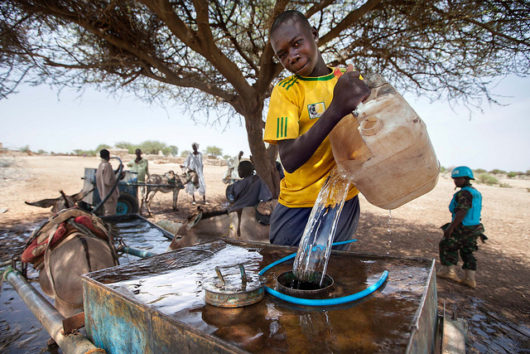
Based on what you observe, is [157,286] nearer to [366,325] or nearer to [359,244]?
[366,325]

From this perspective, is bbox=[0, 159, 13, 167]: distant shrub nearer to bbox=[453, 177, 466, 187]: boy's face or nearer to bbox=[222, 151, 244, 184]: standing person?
bbox=[222, 151, 244, 184]: standing person

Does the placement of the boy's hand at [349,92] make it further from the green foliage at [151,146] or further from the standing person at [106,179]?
the green foliage at [151,146]

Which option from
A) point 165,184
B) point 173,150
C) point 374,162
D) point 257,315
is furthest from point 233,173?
point 173,150

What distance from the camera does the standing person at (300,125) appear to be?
4.89ft

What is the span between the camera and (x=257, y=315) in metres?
1.00

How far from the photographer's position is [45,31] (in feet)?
16.3

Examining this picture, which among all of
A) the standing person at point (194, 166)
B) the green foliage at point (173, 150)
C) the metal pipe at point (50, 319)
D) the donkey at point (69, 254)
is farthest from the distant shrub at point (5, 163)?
the green foliage at point (173, 150)

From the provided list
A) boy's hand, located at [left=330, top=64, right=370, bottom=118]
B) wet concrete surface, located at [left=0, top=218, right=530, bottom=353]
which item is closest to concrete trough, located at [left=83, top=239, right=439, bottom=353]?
wet concrete surface, located at [left=0, top=218, right=530, bottom=353]

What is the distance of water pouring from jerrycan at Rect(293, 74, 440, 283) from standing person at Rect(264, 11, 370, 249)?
130 millimetres

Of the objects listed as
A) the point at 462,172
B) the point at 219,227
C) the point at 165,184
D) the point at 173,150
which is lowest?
the point at 219,227

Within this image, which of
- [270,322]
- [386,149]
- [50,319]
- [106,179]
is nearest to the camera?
[270,322]

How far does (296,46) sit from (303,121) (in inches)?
15.1

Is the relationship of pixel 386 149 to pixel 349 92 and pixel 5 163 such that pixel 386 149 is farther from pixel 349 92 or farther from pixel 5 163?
pixel 5 163

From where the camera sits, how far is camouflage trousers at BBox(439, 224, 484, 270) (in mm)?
4336
